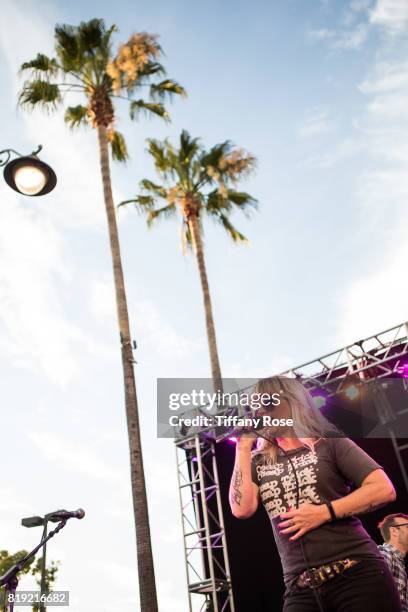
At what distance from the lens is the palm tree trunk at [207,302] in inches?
506

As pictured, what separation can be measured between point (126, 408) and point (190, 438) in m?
1.78

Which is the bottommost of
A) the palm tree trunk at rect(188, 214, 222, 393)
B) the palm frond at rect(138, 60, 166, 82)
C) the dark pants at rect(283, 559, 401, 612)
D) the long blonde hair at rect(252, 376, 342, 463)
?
the dark pants at rect(283, 559, 401, 612)

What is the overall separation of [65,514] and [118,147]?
11.8 meters

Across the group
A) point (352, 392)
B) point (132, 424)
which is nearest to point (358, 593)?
point (132, 424)

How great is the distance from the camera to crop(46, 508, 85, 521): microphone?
353 cm

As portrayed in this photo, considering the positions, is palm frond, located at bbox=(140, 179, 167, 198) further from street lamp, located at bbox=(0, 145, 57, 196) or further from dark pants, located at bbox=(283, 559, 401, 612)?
dark pants, located at bbox=(283, 559, 401, 612)

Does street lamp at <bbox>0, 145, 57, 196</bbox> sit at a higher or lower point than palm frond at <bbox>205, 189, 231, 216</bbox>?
lower

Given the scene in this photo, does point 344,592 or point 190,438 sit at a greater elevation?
point 190,438

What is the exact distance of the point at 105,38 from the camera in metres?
12.6

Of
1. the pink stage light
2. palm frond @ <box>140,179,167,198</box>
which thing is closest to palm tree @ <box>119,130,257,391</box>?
palm frond @ <box>140,179,167,198</box>

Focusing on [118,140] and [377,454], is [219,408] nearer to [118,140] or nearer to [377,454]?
[377,454]

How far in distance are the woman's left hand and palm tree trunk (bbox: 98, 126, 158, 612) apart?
7.44m

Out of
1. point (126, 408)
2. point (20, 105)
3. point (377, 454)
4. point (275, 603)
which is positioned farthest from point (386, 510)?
point (20, 105)

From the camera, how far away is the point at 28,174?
4012mm
